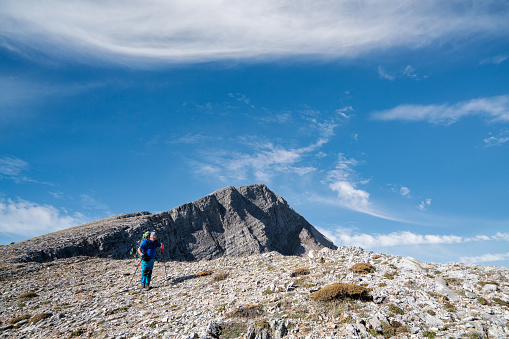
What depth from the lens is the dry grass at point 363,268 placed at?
1909 cm

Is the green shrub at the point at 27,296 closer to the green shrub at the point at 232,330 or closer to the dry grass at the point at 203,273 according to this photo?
the dry grass at the point at 203,273

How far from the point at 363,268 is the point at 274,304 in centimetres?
804

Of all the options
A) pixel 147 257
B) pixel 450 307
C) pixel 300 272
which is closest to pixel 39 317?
pixel 147 257

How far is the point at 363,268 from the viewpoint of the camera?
19.2 m

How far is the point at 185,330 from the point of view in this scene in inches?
524

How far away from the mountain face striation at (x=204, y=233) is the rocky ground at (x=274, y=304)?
13.4 meters

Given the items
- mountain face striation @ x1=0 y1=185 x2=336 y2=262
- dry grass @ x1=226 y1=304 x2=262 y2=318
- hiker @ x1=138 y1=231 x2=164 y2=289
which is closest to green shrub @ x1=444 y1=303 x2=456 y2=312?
dry grass @ x1=226 y1=304 x2=262 y2=318

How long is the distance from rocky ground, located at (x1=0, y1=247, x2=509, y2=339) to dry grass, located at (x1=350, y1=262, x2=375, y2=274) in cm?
34

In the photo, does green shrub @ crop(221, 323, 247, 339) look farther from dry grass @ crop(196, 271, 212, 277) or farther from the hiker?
dry grass @ crop(196, 271, 212, 277)

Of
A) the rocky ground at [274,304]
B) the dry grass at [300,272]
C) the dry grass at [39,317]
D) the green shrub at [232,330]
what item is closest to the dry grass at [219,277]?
the rocky ground at [274,304]

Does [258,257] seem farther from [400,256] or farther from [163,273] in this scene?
[400,256]

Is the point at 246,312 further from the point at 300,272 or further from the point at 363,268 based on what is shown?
the point at 363,268

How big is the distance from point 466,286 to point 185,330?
15.4 metres

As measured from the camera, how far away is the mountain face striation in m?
39.3
